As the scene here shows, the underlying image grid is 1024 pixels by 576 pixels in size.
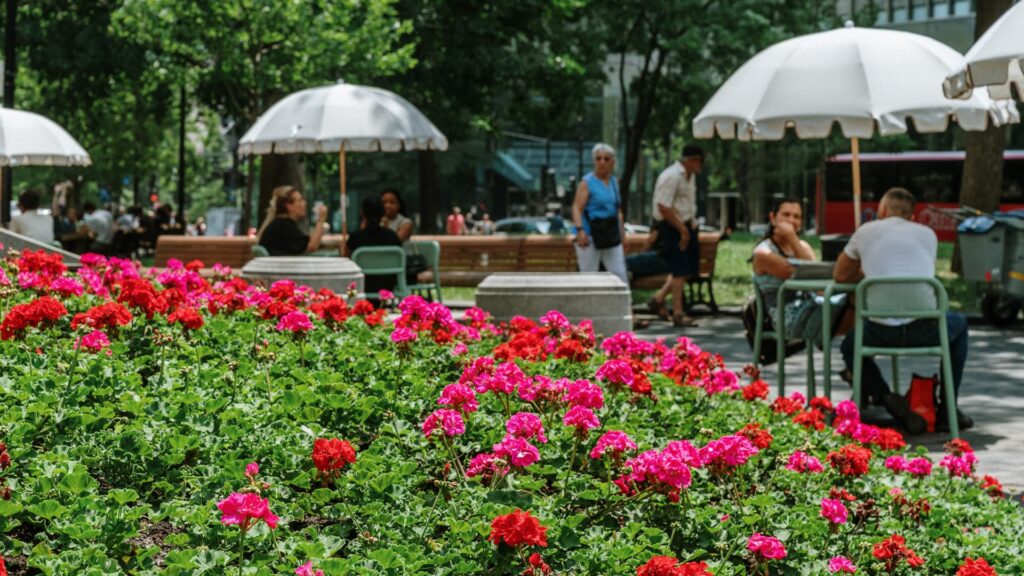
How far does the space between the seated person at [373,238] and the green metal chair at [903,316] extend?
6.36 metres

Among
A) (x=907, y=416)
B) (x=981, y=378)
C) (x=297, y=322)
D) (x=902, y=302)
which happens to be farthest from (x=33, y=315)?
(x=981, y=378)

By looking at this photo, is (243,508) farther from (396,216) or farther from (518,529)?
(396,216)

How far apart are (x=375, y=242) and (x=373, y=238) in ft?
0.14

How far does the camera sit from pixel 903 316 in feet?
29.2

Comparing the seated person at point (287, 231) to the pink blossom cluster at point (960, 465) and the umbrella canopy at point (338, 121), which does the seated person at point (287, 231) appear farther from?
the pink blossom cluster at point (960, 465)

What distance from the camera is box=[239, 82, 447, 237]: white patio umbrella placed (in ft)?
52.8

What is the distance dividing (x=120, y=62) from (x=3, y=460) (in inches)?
1195

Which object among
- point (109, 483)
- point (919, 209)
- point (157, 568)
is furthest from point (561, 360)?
point (919, 209)

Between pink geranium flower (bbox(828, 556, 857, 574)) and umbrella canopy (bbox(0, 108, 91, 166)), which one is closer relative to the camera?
pink geranium flower (bbox(828, 556, 857, 574))

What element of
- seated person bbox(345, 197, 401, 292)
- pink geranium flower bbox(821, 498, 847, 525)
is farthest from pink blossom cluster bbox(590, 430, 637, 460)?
seated person bbox(345, 197, 401, 292)

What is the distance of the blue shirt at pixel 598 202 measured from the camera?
14.6m

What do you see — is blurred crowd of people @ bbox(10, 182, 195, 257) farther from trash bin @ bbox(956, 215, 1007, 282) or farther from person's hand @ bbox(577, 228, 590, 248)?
trash bin @ bbox(956, 215, 1007, 282)

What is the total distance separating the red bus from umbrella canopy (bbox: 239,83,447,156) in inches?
1455

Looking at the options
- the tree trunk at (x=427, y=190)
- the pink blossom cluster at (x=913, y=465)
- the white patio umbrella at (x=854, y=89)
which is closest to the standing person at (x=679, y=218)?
the white patio umbrella at (x=854, y=89)
